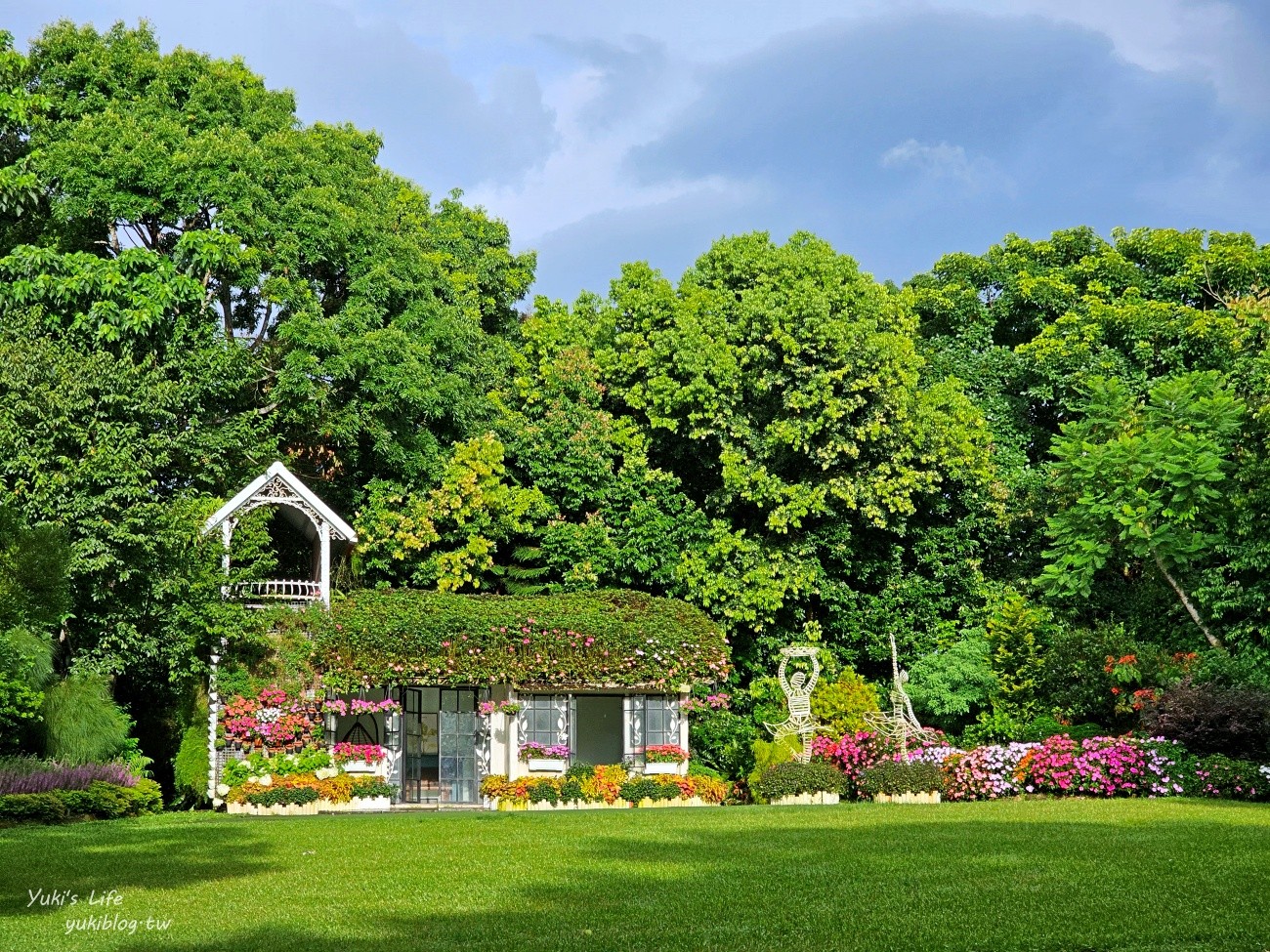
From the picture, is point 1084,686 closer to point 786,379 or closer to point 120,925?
point 786,379

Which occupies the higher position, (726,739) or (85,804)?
(726,739)

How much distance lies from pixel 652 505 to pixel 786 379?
3.65m

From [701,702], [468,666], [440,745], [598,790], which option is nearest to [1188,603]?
[701,702]

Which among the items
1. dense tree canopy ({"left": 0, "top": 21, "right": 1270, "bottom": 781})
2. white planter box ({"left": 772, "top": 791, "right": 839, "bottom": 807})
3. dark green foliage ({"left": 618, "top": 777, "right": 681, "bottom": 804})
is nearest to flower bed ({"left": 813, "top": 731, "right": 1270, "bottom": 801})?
white planter box ({"left": 772, "top": 791, "right": 839, "bottom": 807})

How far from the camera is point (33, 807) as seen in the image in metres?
15.9

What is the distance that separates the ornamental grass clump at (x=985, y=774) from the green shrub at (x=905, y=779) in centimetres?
24

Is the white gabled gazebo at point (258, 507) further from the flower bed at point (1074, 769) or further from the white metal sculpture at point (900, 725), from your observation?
the white metal sculpture at point (900, 725)

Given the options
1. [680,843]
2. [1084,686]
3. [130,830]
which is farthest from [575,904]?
[1084,686]

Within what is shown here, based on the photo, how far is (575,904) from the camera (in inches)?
340

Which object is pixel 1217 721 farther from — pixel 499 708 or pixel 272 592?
pixel 272 592

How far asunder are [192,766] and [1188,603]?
665 inches

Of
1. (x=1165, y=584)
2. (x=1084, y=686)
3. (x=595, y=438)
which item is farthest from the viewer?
(x=595, y=438)

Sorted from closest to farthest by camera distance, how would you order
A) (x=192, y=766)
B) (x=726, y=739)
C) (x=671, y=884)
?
1. (x=671, y=884)
2. (x=192, y=766)
3. (x=726, y=739)

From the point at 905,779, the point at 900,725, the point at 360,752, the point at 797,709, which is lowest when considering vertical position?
the point at 905,779
